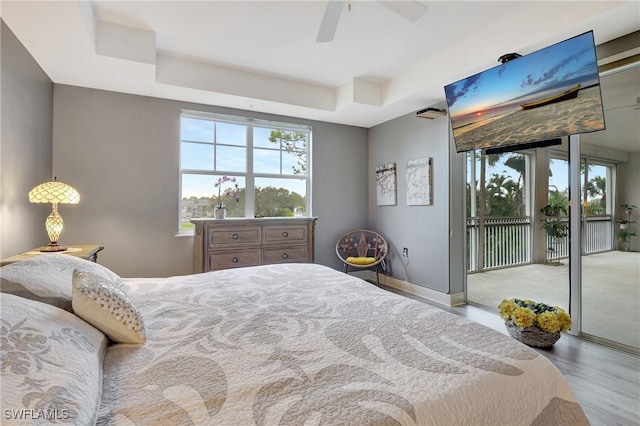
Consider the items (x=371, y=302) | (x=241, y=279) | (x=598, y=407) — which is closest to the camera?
(x=371, y=302)

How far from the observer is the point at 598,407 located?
70.1 inches

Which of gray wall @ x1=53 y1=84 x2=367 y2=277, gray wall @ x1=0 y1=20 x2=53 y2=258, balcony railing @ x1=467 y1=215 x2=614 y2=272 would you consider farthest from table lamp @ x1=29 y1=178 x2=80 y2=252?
balcony railing @ x1=467 y1=215 x2=614 y2=272

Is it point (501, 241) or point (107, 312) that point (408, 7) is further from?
point (501, 241)

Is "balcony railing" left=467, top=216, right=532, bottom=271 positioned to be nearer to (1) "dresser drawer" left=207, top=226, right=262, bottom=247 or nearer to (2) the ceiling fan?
(2) the ceiling fan

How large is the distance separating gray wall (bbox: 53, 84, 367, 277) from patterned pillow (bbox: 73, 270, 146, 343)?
101 inches

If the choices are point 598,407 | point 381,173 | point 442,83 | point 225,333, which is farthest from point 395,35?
point 598,407

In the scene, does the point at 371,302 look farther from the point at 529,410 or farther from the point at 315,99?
the point at 315,99

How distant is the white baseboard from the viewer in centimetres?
372

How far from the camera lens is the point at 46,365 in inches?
29.3

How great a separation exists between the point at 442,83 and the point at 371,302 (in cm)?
252

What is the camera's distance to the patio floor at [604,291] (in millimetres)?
2447

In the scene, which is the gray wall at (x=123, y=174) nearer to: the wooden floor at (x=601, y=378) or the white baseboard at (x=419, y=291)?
the white baseboard at (x=419, y=291)

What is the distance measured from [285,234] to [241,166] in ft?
3.71

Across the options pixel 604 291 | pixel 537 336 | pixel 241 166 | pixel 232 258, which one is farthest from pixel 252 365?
pixel 241 166
